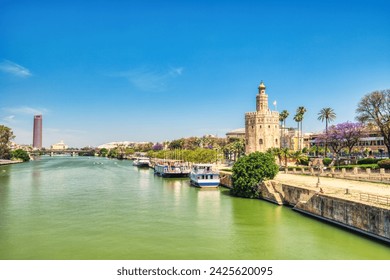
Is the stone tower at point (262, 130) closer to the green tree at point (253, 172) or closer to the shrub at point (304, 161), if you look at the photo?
the shrub at point (304, 161)

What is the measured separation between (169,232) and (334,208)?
13.1 metres

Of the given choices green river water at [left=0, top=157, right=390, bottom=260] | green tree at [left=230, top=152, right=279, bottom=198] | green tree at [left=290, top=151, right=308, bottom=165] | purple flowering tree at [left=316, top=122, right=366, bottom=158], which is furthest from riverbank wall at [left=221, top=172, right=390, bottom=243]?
purple flowering tree at [left=316, top=122, right=366, bottom=158]

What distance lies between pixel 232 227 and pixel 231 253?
22.0ft

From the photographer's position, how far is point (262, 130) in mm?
86188

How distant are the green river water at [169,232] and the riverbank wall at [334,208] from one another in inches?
30.0

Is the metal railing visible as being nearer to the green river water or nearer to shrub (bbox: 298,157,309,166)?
the green river water

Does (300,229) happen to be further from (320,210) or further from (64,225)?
(64,225)

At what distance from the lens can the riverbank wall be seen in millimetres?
23641

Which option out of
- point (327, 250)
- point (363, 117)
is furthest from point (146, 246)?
point (363, 117)

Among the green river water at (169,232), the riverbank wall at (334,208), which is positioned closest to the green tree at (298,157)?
the riverbank wall at (334,208)

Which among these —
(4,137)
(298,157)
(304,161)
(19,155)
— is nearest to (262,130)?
(304,161)

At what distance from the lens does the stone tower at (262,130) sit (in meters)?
85.8
